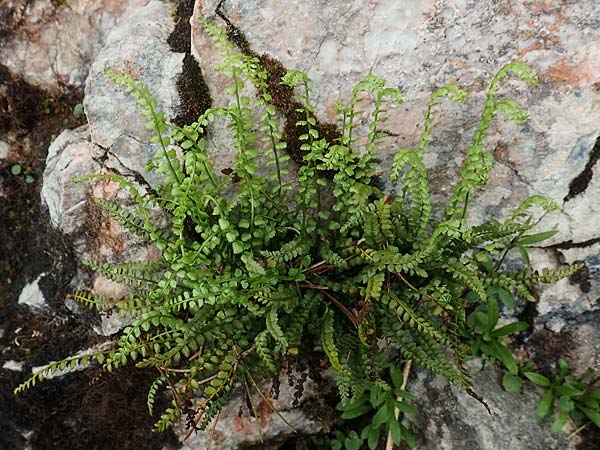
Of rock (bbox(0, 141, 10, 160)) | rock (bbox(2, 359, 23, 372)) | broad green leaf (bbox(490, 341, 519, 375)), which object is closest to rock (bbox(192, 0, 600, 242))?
broad green leaf (bbox(490, 341, 519, 375))

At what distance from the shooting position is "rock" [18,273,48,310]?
13.1ft

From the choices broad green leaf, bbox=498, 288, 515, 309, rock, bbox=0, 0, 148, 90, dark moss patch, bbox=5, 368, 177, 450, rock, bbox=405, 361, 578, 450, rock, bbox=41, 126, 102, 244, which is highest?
rock, bbox=0, 0, 148, 90

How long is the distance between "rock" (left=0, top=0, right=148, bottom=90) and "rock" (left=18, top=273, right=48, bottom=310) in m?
1.49

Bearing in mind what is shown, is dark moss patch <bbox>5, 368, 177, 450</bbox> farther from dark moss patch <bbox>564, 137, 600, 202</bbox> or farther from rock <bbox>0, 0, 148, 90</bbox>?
dark moss patch <bbox>564, 137, 600, 202</bbox>

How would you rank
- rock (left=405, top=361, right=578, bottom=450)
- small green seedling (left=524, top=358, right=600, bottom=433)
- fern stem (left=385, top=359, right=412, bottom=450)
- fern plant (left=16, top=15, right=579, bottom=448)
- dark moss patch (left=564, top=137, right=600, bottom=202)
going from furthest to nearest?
fern stem (left=385, top=359, right=412, bottom=450)
rock (left=405, top=361, right=578, bottom=450)
small green seedling (left=524, top=358, right=600, bottom=433)
dark moss patch (left=564, top=137, right=600, bottom=202)
fern plant (left=16, top=15, right=579, bottom=448)

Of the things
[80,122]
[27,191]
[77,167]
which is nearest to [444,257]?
[77,167]

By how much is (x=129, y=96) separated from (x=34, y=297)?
5.51 ft

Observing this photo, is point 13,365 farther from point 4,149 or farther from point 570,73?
point 570,73

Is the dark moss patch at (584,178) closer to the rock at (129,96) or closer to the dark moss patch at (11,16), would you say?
the rock at (129,96)

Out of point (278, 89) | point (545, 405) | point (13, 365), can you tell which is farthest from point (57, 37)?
point (545, 405)

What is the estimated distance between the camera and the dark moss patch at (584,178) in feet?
10.4

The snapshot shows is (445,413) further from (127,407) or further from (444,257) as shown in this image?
(127,407)

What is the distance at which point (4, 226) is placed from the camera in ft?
13.8

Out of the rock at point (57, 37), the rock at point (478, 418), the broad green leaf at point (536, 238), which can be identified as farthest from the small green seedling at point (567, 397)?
the rock at point (57, 37)
